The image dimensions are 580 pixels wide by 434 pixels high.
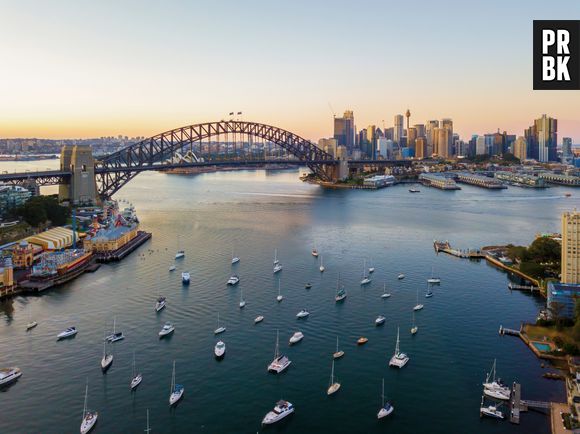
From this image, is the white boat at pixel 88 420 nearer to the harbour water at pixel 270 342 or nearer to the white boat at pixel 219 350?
the harbour water at pixel 270 342

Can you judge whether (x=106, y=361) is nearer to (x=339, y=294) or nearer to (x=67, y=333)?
(x=67, y=333)

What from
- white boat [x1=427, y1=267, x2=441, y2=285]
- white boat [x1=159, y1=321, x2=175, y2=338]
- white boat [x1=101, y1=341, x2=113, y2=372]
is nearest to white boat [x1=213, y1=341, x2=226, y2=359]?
white boat [x1=159, y1=321, x2=175, y2=338]

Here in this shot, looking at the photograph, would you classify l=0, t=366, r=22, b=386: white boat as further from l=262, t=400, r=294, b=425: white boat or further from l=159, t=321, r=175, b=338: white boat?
l=262, t=400, r=294, b=425: white boat

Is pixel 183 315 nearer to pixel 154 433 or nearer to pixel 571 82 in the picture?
pixel 154 433

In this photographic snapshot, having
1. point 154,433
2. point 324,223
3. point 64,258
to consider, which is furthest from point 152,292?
point 324,223

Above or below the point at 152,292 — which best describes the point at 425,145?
above

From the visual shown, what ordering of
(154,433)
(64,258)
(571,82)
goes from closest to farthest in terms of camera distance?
(571,82), (154,433), (64,258)

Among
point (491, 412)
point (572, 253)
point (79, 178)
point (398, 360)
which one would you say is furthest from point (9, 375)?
point (79, 178)
